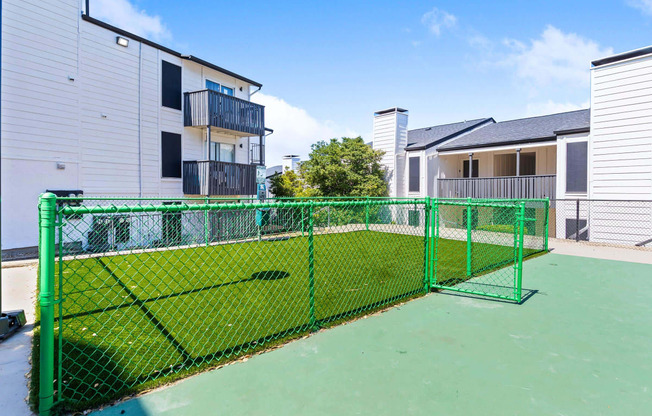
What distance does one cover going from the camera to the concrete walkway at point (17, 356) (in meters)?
2.43

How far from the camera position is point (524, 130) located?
618 inches

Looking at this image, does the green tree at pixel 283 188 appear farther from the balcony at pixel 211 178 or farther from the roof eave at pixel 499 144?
the roof eave at pixel 499 144

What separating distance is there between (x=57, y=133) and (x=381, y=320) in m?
10.7

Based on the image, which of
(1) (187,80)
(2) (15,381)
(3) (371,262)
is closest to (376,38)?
(1) (187,80)

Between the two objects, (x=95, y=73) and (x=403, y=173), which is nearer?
(x=95, y=73)

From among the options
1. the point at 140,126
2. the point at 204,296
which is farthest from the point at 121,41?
the point at 204,296

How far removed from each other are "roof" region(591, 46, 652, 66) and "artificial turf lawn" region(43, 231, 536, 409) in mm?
8728

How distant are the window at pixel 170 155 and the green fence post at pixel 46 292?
11739mm

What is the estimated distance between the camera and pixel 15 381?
2.74 meters

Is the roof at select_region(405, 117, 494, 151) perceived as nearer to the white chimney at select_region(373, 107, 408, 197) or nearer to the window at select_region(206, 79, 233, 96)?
the white chimney at select_region(373, 107, 408, 197)

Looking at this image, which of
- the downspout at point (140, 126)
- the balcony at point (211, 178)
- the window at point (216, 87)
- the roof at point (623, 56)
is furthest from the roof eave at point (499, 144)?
the downspout at point (140, 126)

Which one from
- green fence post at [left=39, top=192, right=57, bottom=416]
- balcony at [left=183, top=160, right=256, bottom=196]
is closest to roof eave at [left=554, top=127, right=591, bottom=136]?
balcony at [left=183, top=160, right=256, bottom=196]

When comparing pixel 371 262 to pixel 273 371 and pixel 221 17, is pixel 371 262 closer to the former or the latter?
pixel 273 371

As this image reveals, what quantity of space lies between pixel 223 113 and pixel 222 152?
6.64 feet
